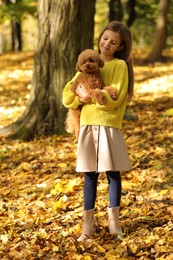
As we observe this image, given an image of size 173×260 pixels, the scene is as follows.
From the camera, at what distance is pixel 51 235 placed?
12.9 feet

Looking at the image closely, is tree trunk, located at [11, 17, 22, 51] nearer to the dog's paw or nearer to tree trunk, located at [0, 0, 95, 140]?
tree trunk, located at [0, 0, 95, 140]

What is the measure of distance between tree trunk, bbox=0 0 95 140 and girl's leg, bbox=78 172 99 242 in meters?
2.89

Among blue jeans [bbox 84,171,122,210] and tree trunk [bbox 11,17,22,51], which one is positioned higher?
tree trunk [bbox 11,17,22,51]

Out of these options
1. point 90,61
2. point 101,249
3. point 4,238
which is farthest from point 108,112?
point 4,238

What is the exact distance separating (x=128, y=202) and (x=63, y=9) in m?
3.17

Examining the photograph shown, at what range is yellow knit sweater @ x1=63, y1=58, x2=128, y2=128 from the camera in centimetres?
341

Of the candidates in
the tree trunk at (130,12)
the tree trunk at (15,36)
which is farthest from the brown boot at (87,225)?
the tree trunk at (15,36)

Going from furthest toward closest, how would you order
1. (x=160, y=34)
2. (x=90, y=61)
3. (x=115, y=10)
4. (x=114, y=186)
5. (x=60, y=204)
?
(x=115, y=10)
(x=160, y=34)
(x=60, y=204)
(x=114, y=186)
(x=90, y=61)

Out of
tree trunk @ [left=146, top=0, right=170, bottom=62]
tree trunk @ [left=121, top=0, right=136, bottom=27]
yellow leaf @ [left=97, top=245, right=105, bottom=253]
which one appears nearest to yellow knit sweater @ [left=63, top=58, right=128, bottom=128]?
yellow leaf @ [left=97, top=245, right=105, bottom=253]

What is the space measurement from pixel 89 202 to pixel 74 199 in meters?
0.96

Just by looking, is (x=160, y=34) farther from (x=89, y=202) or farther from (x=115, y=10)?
(x=89, y=202)

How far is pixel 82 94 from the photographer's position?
343 cm

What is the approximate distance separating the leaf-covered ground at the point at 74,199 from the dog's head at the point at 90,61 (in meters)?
1.57

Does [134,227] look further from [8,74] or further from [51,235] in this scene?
[8,74]
